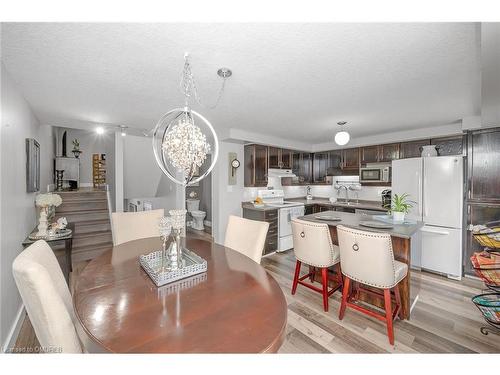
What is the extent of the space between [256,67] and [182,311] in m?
1.75

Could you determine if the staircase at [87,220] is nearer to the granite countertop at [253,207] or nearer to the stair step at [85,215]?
the stair step at [85,215]

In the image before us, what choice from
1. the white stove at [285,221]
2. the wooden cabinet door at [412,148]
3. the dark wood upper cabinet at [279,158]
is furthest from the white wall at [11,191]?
the wooden cabinet door at [412,148]

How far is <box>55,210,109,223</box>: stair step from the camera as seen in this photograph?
4070 millimetres

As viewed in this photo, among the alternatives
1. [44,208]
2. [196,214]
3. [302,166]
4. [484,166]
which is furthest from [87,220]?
[484,166]

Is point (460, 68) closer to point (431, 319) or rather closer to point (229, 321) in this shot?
point (431, 319)

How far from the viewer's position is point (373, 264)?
1.81m

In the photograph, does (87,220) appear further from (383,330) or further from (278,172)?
(383,330)

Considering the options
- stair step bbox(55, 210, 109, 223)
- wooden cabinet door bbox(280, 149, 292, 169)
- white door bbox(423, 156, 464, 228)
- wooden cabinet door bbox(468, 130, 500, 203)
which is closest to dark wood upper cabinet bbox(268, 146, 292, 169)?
wooden cabinet door bbox(280, 149, 292, 169)

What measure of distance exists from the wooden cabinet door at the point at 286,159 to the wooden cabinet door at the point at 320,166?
0.84 metres

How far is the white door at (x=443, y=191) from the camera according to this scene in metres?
2.89

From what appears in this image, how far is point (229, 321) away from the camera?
0.86 m

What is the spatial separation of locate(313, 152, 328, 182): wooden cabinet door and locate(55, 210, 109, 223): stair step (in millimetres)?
4864

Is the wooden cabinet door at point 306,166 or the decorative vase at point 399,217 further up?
the wooden cabinet door at point 306,166
